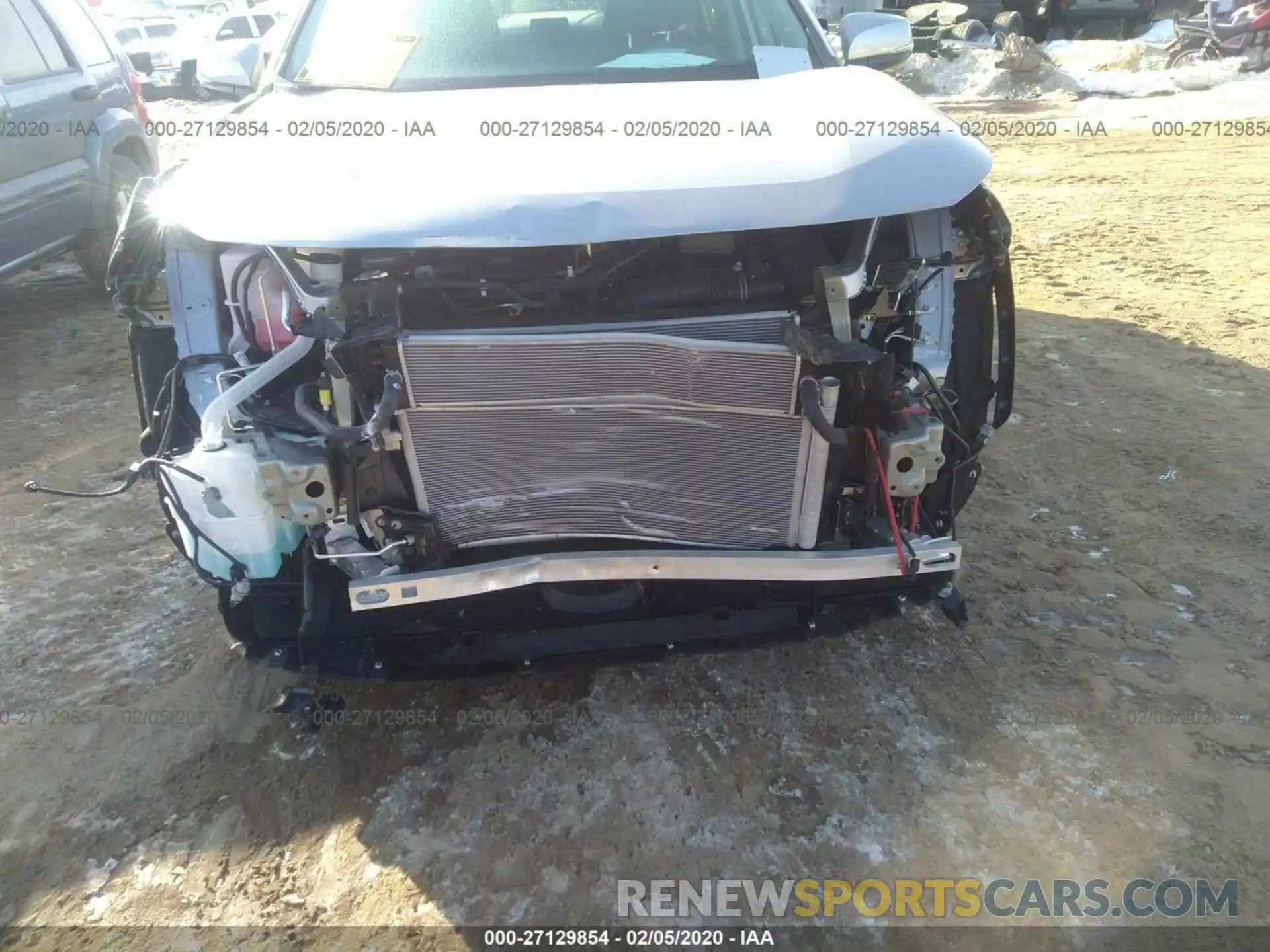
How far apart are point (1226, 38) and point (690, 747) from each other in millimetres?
14394

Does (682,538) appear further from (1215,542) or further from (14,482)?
(14,482)

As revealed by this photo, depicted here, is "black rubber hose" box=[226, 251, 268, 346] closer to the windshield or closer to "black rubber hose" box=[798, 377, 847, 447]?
the windshield

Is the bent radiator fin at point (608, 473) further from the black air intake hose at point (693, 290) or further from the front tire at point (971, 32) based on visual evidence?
the front tire at point (971, 32)

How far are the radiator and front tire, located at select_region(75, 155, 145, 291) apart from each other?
14.5 ft

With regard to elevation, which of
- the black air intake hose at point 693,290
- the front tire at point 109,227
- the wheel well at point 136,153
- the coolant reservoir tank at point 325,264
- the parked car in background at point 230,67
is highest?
the parked car in background at point 230,67

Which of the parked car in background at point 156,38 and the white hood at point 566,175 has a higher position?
the white hood at point 566,175

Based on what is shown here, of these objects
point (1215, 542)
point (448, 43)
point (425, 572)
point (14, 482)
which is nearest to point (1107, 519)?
point (1215, 542)

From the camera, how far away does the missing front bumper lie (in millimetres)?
1967

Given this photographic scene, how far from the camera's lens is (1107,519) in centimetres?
316

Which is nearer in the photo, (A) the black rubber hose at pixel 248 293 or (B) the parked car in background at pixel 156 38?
(A) the black rubber hose at pixel 248 293

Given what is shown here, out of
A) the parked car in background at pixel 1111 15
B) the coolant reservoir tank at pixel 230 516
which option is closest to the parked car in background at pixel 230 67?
the coolant reservoir tank at pixel 230 516

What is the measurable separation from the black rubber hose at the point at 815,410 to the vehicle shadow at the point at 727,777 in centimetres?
57

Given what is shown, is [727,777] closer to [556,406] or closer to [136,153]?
[556,406]

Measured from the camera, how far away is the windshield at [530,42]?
2709 mm
